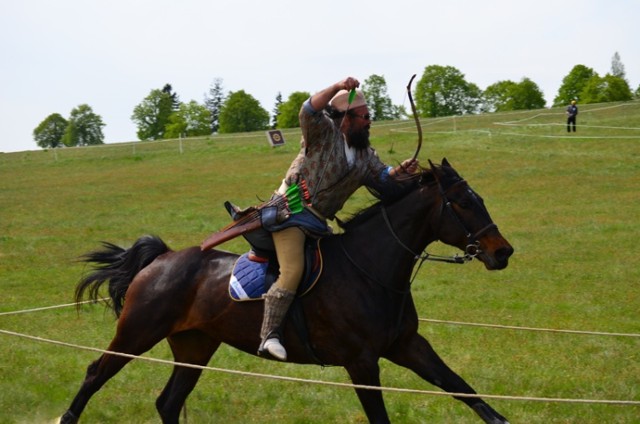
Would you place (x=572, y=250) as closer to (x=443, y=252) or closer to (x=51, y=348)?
(x=443, y=252)

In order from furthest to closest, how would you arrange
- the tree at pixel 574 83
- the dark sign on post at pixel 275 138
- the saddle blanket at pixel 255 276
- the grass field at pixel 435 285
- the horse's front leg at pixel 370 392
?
1. the tree at pixel 574 83
2. the dark sign on post at pixel 275 138
3. the grass field at pixel 435 285
4. the saddle blanket at pixel 255 276
5. the horse's front leg at pixel 370 392

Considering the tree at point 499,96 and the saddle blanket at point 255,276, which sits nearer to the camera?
the saddle blanket at point 255,276

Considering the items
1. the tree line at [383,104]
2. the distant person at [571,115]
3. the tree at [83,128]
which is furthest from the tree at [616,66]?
the distant person at [571,115]

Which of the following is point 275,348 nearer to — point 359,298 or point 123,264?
point 359,298

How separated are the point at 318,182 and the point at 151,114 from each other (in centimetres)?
9973

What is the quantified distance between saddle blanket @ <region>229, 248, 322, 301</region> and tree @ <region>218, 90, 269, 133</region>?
82.1 metres

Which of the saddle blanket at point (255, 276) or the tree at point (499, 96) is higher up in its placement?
the saddle blanket at point (255, 276)

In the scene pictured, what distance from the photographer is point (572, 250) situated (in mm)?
17891

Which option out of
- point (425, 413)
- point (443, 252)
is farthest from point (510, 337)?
point (443, 252)

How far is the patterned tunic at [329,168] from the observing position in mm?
5988

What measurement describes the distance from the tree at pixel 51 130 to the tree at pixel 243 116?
117 feet

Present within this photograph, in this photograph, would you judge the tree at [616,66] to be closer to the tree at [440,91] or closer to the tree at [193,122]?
the tree at [440,91]

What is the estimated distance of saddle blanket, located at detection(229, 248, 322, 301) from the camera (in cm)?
623

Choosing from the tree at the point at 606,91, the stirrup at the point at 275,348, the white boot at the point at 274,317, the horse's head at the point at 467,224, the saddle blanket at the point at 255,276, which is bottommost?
the tree at the point at 606,91
